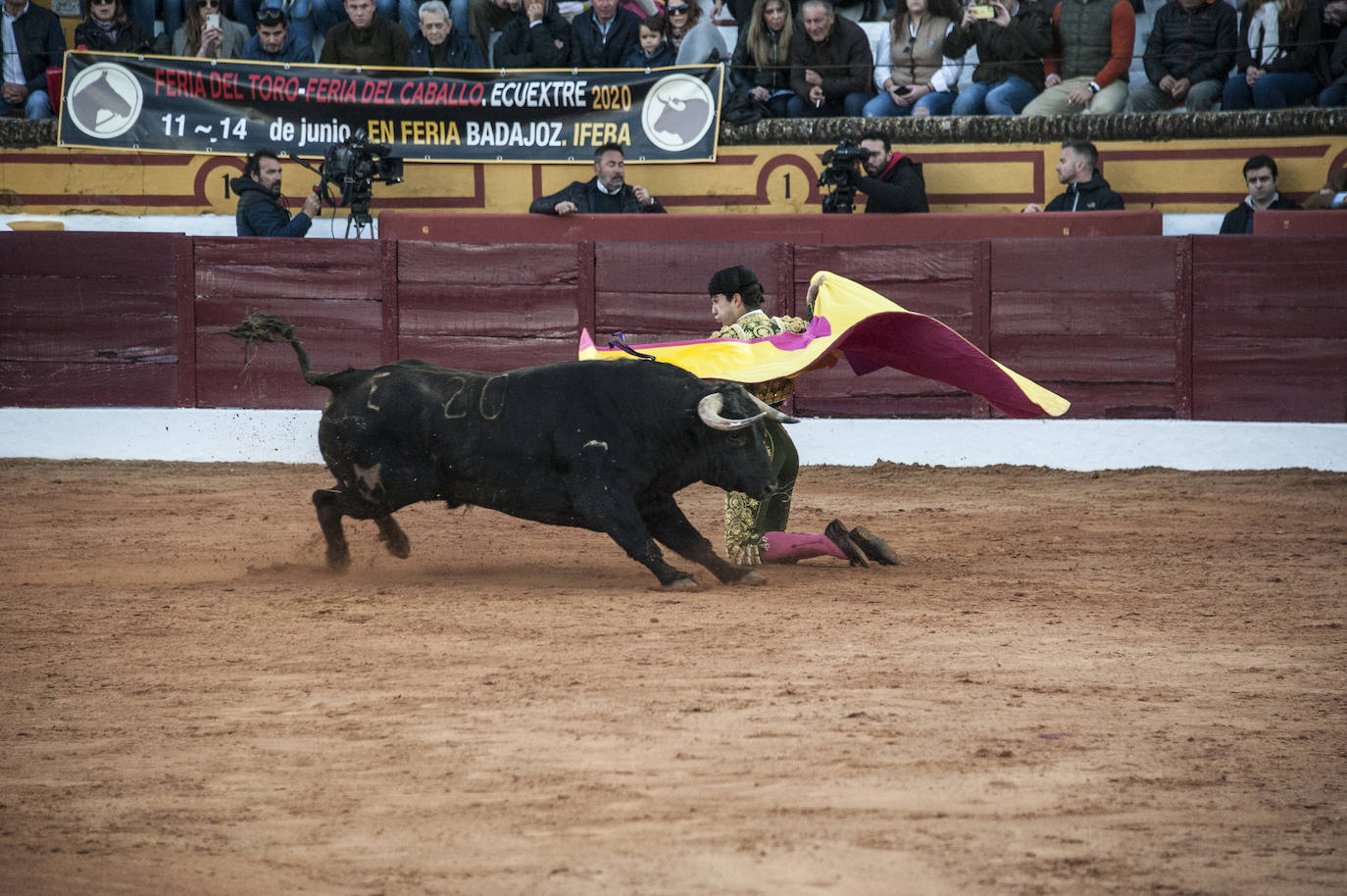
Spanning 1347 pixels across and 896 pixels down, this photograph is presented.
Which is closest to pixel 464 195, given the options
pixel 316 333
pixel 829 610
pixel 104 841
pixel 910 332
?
pixel 316 333

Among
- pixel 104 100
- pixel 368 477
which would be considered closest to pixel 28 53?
pixel 104 100

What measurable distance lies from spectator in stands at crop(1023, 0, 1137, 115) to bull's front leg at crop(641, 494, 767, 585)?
5.88 metres

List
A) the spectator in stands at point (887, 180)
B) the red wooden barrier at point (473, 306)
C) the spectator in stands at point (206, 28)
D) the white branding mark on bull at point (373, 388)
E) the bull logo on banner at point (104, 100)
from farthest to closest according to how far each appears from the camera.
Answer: the spectator in stands at point (206, 28)
the bull logo on banner at point (104, 100)
the spectator in stands at point (887, 180)
the red wooden barrier at point (473, 306)
the white branding mark on bull at point (373, 388)

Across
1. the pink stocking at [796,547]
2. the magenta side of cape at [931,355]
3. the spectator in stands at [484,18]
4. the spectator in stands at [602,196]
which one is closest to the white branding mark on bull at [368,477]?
the pink stocking at [796,547]

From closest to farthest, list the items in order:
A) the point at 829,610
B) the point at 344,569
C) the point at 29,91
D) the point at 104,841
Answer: the point at 104,841 → the point at 829,610 → the point at 344,569 → the point at 29,91

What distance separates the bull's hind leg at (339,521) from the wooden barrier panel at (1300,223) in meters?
5.73

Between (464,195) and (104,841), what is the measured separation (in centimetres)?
870

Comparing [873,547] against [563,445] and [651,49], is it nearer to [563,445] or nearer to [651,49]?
[563,445]

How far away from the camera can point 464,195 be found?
10992 millimetres

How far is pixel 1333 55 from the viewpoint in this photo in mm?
9328

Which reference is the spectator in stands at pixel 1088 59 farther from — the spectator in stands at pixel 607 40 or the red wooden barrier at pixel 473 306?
the spectator in stands at pixel 607 40

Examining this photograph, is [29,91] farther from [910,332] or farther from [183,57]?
[910,332]

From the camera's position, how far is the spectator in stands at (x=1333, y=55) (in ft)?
30.4

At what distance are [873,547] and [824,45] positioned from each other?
18.7 ft
